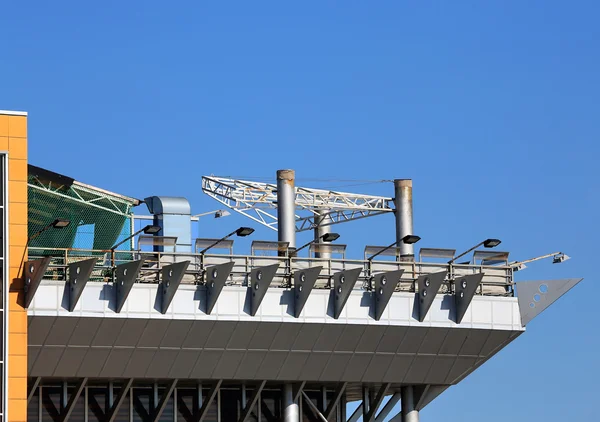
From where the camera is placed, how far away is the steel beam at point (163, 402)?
5738 centimetres

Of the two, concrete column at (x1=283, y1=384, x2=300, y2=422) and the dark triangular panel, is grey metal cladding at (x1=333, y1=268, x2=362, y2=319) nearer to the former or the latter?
the dark triangular panel

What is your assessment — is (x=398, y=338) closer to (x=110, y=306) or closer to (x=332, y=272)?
(x=332, y=272)

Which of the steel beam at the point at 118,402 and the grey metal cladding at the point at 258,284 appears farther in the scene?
the steel beam at the point at 118,402

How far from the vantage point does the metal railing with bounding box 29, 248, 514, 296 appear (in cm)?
5434

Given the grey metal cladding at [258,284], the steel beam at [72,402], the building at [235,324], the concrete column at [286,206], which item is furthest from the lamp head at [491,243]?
the concrete column at [286,206]

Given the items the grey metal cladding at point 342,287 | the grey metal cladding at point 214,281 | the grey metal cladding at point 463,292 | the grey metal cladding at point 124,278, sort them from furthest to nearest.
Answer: the grey metal cladding at point 463,292
the grey metal cladding at point 342,287
the grey metal cladding at point 214,281
the grey metal cladding at point 124,278

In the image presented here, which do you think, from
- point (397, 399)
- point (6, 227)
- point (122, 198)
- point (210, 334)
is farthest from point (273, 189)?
point (6, 227)

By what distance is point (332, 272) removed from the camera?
5759 cm

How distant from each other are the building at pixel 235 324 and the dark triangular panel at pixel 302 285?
2.9 inches

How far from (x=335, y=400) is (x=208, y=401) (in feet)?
19.0

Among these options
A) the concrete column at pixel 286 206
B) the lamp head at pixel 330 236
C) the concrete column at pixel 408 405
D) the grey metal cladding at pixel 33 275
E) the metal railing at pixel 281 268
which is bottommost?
the concrete column at pixel 408 405

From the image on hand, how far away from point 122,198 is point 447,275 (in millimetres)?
18828

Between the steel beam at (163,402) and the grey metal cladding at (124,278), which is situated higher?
the grey metal cladding at (124,278)

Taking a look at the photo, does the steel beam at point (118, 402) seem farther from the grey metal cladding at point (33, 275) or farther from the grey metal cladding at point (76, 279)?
the grey metal cladding at point (33, 275)
